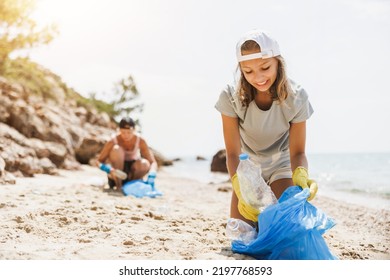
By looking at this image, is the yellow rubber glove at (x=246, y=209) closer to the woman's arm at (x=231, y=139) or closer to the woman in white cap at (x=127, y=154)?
the woman's arm at (x=231, y=139)

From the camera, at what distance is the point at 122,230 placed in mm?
2328

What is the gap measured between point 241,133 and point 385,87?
190cm

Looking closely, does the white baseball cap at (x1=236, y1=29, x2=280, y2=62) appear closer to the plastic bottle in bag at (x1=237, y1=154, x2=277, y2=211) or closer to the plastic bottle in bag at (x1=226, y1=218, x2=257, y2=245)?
the plastic bottle in bag at (x1=237, y1=154, x2=277, y2=211)

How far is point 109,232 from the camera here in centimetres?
228

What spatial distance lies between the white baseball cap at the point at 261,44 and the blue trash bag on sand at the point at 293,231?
61 centimetres

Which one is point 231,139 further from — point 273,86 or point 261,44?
point 261,44

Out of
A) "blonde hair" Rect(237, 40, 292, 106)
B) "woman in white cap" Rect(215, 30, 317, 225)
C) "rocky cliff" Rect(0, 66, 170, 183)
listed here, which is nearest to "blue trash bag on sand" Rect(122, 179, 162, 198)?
"rocky cliff" Rect(0, 66, 170, 183)

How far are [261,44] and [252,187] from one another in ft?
2.02

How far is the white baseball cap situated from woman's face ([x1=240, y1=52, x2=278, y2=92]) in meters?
0.03

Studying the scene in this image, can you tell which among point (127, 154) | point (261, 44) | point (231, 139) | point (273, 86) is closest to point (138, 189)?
point (127, 154)

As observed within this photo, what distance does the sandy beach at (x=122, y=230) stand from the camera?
1.95 metres

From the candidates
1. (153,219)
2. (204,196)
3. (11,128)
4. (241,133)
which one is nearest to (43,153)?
(11,128)

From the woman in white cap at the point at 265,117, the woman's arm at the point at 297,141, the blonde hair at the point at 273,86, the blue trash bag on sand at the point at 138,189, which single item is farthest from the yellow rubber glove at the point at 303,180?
the blue trash bag on sand at the point at 138,189
